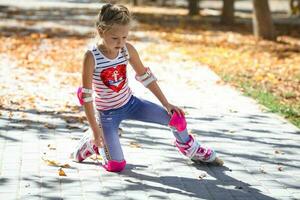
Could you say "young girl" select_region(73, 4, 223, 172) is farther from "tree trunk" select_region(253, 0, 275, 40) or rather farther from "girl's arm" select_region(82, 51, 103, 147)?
"tree trunk" select_region(253, 0, 275, 40)

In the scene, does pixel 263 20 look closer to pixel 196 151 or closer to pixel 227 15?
pixel 227 15

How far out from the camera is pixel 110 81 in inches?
227

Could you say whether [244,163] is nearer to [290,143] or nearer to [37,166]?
[290,143]

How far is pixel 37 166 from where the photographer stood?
596 cm

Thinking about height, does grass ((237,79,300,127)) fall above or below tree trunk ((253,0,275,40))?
below

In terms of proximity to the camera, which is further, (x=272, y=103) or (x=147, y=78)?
(x=272, y=103)

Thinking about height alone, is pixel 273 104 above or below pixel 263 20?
below

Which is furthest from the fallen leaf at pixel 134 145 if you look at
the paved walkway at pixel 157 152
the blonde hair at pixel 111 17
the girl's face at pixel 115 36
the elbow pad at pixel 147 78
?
the blonde hair at pixel 111 17

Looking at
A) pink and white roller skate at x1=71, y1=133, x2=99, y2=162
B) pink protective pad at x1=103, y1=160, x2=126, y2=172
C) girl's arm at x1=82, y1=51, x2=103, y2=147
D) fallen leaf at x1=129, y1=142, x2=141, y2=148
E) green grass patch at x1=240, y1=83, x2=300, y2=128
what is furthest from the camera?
green grass patch at x1=240, y1=83, x2=300, y2=128

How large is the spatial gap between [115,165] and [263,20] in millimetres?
11616

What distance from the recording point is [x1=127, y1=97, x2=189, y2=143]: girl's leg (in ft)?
19.2

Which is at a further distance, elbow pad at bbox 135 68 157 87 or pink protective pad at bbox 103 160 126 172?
elbow pad at bbox 135 68 157 87

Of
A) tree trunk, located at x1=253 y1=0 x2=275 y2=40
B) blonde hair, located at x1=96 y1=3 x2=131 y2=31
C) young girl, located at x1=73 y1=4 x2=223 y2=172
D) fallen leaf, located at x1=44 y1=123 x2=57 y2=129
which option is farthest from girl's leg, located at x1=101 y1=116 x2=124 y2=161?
tree trunk, located at x1=253 y1=0 x2=275 y2=40

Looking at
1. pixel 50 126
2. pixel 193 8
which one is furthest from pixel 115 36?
pixel 193 8
